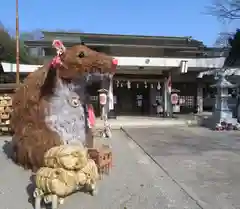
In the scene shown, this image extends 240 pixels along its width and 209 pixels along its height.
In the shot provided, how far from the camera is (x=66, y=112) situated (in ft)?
17.9

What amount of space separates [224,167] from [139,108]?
50.3 ft

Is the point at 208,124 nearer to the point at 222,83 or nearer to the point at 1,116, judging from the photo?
the point at 222,83

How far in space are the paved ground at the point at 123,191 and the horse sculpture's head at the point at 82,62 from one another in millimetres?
1878

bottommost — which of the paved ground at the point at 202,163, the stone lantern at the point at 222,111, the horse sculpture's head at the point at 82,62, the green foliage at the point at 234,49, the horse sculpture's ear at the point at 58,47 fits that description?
the paved ground at the point at 202,163

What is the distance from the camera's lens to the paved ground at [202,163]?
15.3ft

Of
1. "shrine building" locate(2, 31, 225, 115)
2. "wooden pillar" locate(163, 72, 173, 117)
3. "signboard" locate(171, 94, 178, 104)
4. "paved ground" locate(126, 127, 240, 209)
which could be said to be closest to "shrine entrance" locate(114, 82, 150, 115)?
"shrine building" locate(2, 31, 225, 115)

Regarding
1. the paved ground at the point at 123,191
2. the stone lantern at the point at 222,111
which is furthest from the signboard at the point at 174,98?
the paved ground at the point at 123,191

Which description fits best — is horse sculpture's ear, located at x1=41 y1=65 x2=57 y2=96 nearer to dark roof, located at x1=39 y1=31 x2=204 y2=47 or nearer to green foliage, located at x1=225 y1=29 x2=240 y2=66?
dark roof, located at x1=39 y1=31 x2=204 y2=47

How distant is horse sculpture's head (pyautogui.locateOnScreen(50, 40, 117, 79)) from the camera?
521 centimetres

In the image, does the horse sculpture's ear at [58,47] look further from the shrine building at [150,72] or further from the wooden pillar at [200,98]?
the wooden pillar at [200,98]

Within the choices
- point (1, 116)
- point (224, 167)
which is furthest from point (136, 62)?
point (224, 167)

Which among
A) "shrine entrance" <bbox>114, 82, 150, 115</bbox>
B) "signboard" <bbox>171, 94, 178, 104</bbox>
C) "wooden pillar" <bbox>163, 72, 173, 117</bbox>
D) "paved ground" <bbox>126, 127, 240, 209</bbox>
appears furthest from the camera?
"shrine entrance" <bbox>114, 82, 150, 115</bbox>

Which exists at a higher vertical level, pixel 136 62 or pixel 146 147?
pixel 136 62

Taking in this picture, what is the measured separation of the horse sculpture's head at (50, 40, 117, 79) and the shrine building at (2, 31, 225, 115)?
1149 centimetres
